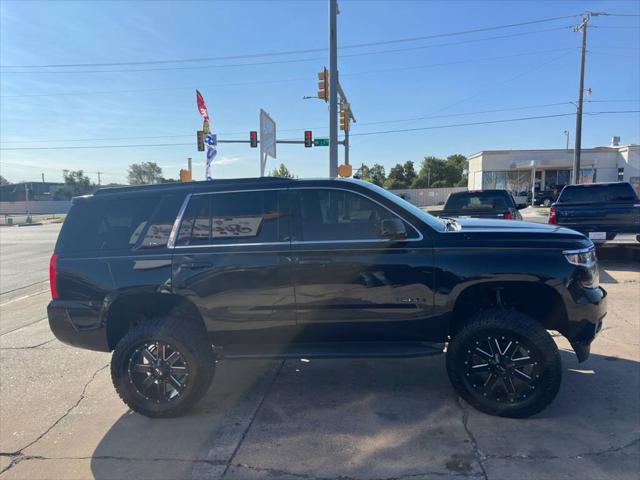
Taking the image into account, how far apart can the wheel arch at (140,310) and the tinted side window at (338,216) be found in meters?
1.21

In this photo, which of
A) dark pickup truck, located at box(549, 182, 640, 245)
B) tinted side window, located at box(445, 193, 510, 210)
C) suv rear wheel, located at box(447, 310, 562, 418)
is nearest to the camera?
suv rear wheel, located at box(447, 310, 562, 418)

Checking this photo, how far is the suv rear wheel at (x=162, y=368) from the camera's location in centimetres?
369

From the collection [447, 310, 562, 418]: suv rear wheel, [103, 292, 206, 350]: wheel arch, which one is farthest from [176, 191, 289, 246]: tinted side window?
[447, 310, 562, 418]: suv rear wheel

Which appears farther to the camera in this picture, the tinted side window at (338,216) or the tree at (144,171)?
the tree at (144,171)

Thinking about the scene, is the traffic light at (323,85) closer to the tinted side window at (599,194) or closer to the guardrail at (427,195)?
the tinted side window at (599,194)

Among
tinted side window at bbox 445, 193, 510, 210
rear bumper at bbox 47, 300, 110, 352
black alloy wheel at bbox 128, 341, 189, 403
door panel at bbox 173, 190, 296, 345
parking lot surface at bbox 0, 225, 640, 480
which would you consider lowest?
parking lot surface at bbox 0, 225, 640, 480

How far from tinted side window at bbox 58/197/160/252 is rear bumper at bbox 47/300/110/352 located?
495 mm

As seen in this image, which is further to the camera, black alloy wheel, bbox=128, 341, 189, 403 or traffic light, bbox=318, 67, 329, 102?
traffic light, bbox=318, 67, 329, 102

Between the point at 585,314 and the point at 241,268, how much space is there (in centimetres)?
281

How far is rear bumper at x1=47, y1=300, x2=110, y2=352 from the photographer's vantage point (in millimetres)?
3781

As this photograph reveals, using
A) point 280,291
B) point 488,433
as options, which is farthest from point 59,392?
point 488,433

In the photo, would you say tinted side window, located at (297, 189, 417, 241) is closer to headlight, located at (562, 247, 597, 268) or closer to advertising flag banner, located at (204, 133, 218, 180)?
headlight, located at (562, 247, 597, 268)

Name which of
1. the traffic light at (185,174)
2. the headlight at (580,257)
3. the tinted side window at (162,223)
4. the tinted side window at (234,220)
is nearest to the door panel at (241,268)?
the tinted side window at (234,220)

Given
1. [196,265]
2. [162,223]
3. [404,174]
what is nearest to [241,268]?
[196,265]
